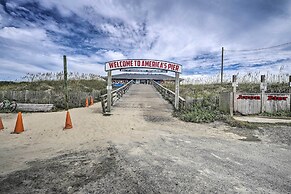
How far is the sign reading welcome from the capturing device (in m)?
10.8

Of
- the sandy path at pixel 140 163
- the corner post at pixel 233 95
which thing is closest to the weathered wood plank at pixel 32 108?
the sandy path at pixel 140 163

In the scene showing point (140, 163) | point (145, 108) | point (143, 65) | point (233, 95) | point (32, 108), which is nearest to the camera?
point (140, 163)

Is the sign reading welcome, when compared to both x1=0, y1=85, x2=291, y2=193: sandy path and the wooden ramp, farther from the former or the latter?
x1=0, y1=85, x2=291, y2=193: sandy path

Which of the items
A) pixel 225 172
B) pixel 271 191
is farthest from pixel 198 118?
pixel 271 191

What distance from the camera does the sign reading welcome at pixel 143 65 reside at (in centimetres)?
1082

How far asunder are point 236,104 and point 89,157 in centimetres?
904

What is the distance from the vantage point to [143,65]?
435 inches

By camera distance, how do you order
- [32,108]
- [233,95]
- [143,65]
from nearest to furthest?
1. [233,95]
2. [143,65]
3. [32,108]

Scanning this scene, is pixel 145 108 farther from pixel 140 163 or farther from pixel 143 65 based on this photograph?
pixel 140 163

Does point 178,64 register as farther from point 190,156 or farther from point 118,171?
point 118,171

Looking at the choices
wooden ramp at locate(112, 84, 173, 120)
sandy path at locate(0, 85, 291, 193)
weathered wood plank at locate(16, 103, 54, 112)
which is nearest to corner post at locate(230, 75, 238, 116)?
wooden ramp at locate(112, 84, 173, 120)

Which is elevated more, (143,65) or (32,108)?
(143,65)

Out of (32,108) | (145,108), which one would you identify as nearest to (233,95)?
(145,108)

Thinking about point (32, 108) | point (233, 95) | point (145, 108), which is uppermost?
point (233, 95)
